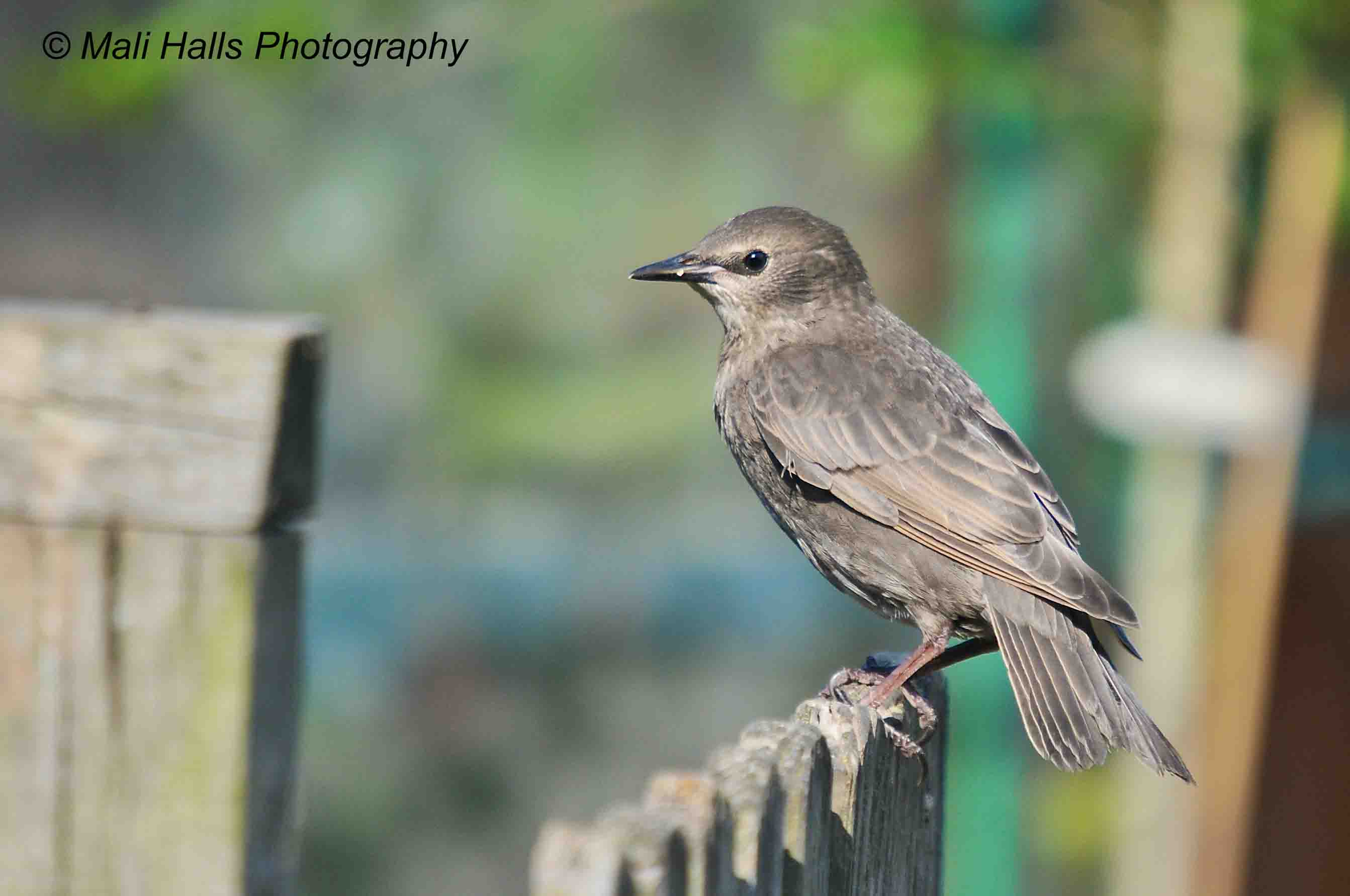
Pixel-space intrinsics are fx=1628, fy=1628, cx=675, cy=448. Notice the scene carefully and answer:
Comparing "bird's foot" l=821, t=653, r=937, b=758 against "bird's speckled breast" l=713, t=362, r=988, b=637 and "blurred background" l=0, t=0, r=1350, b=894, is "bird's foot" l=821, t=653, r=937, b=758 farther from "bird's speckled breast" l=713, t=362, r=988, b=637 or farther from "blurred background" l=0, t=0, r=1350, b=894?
"blurred background" l=0, t=0, r=1350, b=894

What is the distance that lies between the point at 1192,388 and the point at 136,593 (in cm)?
379

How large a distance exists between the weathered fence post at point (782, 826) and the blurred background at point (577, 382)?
3.12 m

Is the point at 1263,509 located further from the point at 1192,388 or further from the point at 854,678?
the point at 854,678

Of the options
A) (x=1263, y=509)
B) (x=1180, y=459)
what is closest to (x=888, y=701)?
(x=1180, y=459)

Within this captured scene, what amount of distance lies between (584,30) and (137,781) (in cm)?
442

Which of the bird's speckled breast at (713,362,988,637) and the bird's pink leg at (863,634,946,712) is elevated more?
the bird's speckled breast at (713,362,988,637)

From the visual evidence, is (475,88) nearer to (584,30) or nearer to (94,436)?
(584,30)

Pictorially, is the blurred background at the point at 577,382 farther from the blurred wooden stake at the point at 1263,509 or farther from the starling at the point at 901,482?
the starling at the point at 901,482

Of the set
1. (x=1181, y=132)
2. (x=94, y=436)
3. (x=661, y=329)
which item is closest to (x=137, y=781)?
(x=94, y=436)

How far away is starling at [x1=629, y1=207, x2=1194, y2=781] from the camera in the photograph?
3.39m

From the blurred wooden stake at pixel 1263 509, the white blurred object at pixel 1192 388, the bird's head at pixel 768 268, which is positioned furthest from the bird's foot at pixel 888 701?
the blurred wooden stake at pixel 1263 509

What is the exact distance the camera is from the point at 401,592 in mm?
6141

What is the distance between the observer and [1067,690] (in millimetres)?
3367

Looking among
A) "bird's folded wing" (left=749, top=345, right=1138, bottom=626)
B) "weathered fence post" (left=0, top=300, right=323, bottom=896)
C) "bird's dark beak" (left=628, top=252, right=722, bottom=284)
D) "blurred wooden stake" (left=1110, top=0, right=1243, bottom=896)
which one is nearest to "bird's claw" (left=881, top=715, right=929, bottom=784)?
"bird's folded wing" (left=749, top=345, right=1138, bottom=626)
